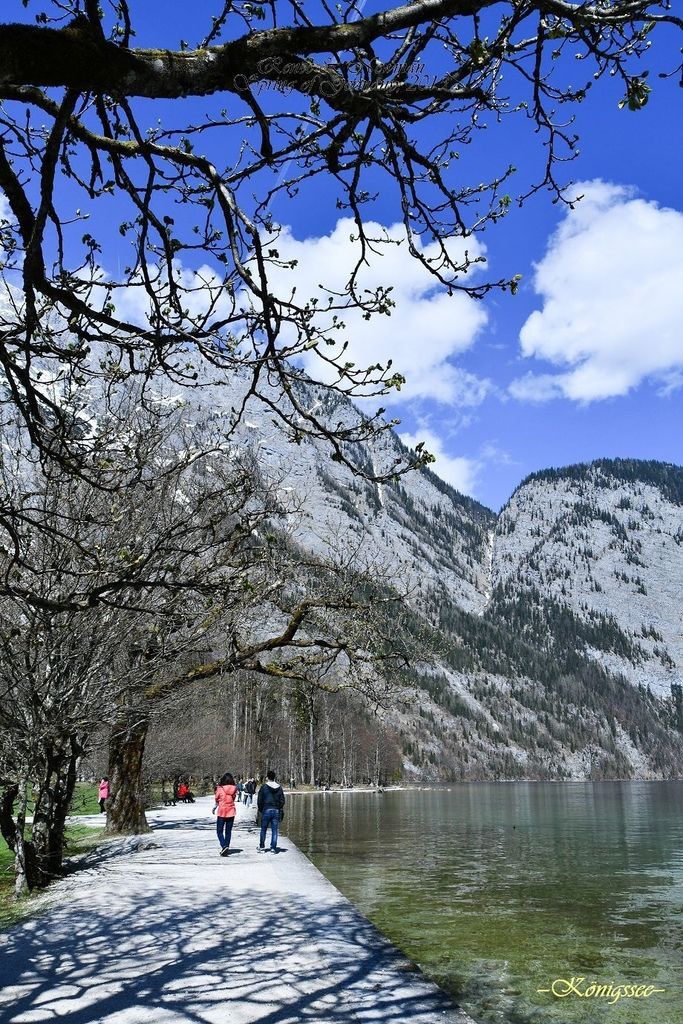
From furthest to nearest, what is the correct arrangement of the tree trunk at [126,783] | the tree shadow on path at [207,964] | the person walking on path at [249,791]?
the person walking on path at [249,791], the tree trunk at [126,783], the tree shadow on path at [207,964]

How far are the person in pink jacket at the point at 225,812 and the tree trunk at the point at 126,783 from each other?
259 cm

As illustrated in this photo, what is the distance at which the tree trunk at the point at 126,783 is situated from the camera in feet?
64.7

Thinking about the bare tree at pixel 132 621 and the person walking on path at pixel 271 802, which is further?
the person walking on path at pixel 271 802

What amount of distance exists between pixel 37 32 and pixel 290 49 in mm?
1187

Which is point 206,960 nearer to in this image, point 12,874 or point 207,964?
point 207,964

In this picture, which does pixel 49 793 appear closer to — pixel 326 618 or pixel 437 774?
pixel 326 618

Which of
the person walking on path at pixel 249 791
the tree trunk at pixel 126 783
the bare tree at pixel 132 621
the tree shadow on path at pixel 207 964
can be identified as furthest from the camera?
the person walking on path at pixel 249 791

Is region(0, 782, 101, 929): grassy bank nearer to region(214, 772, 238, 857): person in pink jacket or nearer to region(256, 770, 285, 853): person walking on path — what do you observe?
region(214, 772, 238, 857): person in pink jacket

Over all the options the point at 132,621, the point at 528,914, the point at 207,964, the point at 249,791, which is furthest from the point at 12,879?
the point at 249,791

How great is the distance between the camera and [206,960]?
7.40 metres

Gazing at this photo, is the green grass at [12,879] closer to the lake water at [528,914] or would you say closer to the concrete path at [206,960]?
the concrete path at [206,960]

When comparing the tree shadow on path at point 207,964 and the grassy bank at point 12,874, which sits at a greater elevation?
the tree shadow on path at point 207,964

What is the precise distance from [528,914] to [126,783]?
1128 cm

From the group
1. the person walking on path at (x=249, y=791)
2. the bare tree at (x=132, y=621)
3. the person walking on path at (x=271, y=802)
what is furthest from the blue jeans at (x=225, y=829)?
the person walking on path at (x=249, y=791)
